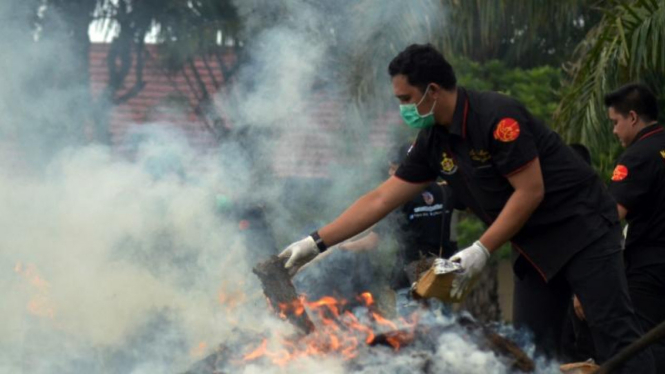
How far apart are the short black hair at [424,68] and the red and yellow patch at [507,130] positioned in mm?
304

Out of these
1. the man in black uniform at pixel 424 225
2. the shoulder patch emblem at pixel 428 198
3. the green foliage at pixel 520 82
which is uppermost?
the green foliage at pixel 520 82

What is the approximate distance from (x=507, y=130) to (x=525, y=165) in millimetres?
159

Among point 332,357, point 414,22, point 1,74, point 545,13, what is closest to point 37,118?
point 1,74

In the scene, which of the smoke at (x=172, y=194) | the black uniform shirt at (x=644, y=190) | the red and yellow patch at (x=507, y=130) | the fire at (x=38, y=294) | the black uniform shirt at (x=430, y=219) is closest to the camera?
the red and yellow patch at (x=507, y=130)

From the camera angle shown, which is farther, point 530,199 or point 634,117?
point 634,117

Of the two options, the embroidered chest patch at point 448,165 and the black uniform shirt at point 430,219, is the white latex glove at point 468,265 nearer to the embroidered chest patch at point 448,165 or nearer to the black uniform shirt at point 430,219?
the embroidered chest patch at point 448,165

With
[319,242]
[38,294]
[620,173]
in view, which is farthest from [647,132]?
[38,294]

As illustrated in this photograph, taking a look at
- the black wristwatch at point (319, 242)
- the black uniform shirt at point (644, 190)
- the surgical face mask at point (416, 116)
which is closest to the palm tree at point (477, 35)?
the black uniform shirt at point (644, 190)

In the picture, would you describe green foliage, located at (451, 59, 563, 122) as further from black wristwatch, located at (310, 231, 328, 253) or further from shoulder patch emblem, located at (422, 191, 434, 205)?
black wristwatch, located at (310, 231, 328, 253)

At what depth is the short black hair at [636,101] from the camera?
5.73m

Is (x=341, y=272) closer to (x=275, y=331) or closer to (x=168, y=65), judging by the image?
(x=275, y=331)

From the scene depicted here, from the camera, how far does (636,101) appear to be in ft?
18.8

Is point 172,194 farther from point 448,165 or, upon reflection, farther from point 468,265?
point 468,265

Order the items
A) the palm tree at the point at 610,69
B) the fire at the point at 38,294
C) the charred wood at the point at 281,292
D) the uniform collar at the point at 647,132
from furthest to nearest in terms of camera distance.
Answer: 1. the palm tree at the point at 610,69
2. the fire at the point at 38,294
3. the uniform collar at the point at 647,132
4. the charred wood at the point at 281,292
